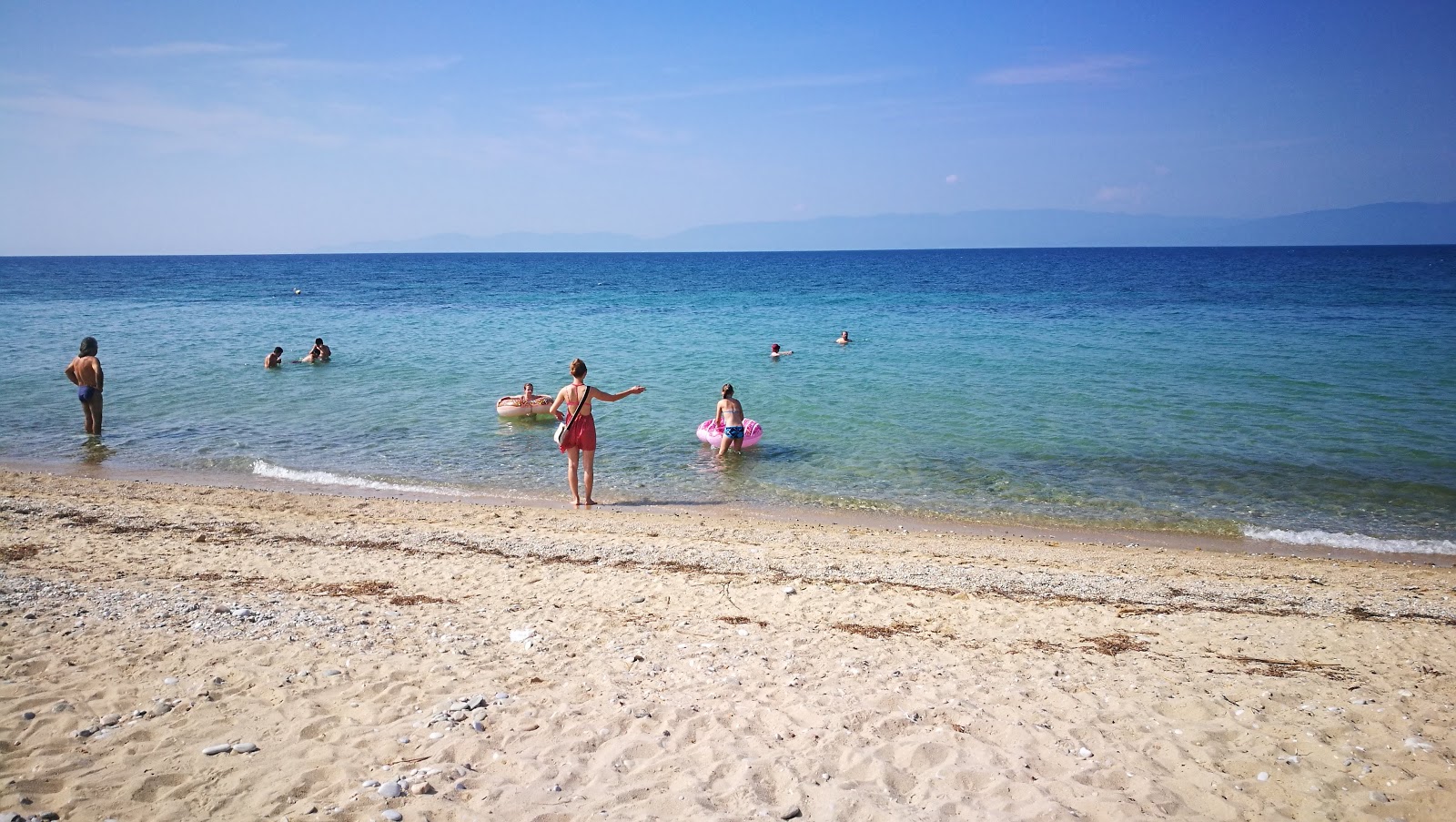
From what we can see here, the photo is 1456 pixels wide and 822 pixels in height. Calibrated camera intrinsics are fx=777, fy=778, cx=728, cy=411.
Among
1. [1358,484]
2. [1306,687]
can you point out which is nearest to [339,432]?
[1306,687]

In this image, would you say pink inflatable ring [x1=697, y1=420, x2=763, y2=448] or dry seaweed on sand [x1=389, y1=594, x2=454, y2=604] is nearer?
dry seaweed on sand [x1=389, y1=594, x2=454, y2=604]

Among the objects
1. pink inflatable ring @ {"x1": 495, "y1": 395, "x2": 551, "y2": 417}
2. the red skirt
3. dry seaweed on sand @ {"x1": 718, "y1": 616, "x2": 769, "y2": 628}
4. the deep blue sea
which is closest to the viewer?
dry seaweed on sand @ {"x1": 718, "y1": 616, "x2": 769, "y2": 628}

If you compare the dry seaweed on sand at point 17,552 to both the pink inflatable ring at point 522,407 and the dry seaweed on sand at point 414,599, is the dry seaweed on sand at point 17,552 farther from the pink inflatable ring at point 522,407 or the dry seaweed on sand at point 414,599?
the pink inflatable ring at point 522,407

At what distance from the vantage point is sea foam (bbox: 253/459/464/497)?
12.0 metres

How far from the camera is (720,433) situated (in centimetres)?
1393

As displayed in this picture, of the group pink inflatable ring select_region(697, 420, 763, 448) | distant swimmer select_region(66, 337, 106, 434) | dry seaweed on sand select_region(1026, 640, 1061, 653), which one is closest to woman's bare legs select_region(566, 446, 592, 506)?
pink inflatable ring select_region(697, 420, 763, 448)

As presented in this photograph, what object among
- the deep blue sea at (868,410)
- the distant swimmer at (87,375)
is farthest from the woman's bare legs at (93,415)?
the deep blue sea at (868,410)

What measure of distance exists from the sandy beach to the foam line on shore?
1.22 metres

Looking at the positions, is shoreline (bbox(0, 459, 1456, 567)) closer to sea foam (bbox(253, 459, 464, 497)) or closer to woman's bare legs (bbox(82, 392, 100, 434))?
sea foam (bbox(253, 459, 464, 497))

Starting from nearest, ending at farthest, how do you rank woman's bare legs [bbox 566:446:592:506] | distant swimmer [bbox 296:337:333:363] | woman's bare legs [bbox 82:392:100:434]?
woman's bare legs [bbox 566:446:592:506]
woman's bare legs [bbox 82:392:100:434]
distant swimmer [bbox 296:337:333:363]

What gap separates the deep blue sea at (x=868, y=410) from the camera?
11828 mm

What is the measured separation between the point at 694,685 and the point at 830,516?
6.10 m

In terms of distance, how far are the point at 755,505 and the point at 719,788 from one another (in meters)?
7.54

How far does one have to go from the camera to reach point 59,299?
50250 millimetres
